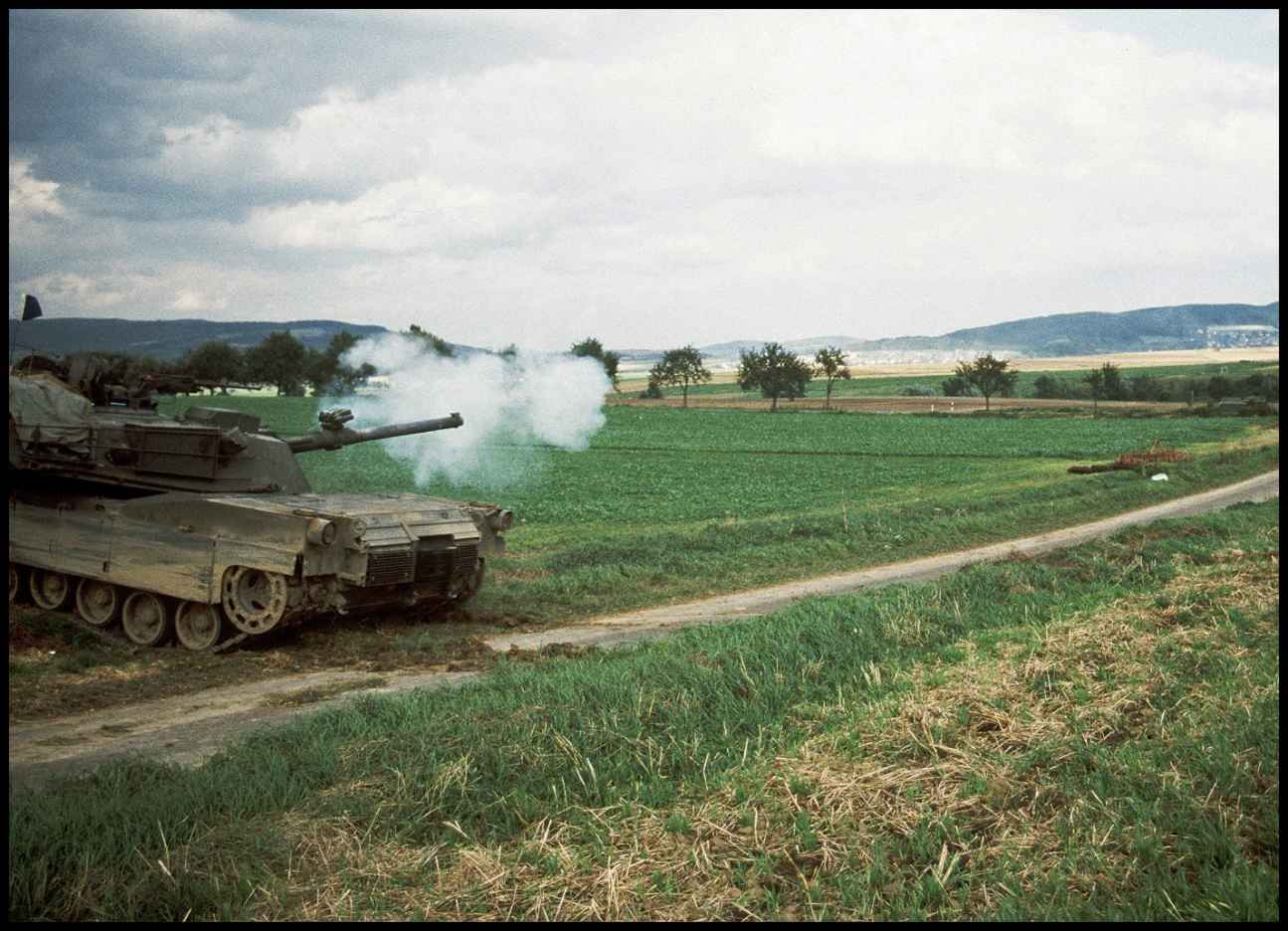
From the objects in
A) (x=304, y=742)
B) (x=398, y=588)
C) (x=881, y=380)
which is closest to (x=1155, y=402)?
(x=881, y=380)

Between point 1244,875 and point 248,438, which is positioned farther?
point 248,438

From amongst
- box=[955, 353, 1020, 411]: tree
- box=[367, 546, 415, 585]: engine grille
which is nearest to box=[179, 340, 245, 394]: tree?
box=[367, 546, 415, 585]: engine grille

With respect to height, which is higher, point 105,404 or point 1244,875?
point 105,404

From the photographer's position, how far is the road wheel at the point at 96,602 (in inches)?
628

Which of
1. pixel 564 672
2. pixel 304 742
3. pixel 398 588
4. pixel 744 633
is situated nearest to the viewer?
pixel 304 742

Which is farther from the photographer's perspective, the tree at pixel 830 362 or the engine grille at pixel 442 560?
the tree at pixel 830 362

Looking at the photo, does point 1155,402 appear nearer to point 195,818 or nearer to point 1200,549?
point 1200,549

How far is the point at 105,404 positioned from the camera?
17.9 m

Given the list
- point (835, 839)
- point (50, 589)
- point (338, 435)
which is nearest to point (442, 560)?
point (338, 435)

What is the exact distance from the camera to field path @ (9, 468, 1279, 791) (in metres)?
9.84

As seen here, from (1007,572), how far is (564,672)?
648cm

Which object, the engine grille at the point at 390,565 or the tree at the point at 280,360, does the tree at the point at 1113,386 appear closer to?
the tree at the point at 280,360

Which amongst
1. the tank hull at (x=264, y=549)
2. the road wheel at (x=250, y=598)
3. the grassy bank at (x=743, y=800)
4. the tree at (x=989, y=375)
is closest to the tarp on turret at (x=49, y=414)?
the tank hull at (x=264, y=549)

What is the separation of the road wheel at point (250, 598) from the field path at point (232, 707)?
1.48 meters
